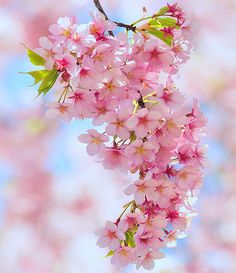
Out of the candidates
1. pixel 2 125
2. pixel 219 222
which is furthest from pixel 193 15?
pixel 219 222

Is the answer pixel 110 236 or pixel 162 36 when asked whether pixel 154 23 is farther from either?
pixel 110 236

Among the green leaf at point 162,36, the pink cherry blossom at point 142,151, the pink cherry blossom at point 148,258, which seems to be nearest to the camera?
the pink cherry blossom at point 142,151

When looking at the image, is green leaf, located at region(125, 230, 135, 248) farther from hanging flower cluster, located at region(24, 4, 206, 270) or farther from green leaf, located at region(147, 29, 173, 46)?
green leaf, located at region(147, 29, 173, 46)

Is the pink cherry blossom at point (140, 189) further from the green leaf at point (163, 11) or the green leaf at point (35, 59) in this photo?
the green leaf at point (163, 11)

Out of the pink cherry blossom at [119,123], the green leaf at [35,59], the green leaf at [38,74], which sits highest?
the green leaf at [35,59]

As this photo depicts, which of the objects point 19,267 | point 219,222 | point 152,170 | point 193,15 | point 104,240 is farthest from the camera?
point 219,222

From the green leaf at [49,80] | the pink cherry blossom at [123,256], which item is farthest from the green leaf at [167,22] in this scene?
the pink cherry blossom at [123,256]

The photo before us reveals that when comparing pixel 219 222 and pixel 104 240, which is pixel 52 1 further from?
pixel 104 240

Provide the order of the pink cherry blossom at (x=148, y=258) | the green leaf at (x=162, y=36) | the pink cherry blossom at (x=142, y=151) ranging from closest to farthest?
1. the pink cherry blossom at (x=142, y=151)
2. the pink cherry blossom at (x=148, y=258)
3. the green leaf at (x=162, y=36)

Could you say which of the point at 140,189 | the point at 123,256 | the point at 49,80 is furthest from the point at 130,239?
the point at 49,80
